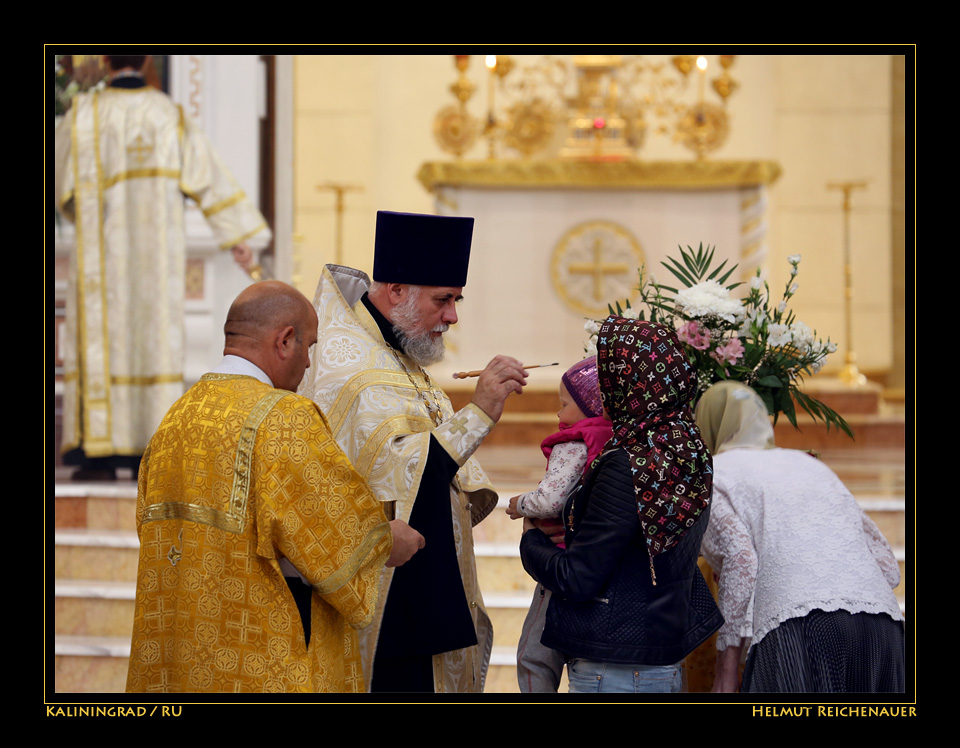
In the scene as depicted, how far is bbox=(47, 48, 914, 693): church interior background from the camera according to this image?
6.02 metres

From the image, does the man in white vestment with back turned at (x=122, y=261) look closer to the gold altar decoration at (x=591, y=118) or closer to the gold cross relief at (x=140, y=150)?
the gold cross relief at (x=140, y=150)

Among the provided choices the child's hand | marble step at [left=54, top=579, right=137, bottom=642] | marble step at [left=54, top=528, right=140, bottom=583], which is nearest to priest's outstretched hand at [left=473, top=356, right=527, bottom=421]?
the child's hand

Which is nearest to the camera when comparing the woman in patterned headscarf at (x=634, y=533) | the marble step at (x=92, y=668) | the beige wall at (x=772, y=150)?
the woman in patterned headscarf at (x=634, y=533)

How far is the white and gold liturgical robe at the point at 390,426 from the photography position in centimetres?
300

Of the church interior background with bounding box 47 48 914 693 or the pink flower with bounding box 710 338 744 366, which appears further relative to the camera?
the church interior background with bounding box 47 48 914 693

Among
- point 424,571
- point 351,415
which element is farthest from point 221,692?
point 351,415

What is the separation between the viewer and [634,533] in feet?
8.86

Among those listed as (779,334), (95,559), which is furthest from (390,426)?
(95,559)

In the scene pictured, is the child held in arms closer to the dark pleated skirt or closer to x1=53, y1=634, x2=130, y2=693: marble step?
the dark pleated skirt

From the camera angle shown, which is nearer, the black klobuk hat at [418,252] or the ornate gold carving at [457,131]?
the black klobuk hat at [418,252]

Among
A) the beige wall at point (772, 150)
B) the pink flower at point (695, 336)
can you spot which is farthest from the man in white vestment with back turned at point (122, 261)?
the pink flower at point (695, 336)

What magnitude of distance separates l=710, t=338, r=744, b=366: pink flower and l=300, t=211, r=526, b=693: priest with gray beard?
2.95 ft

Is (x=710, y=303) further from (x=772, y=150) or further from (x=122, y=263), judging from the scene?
(x=772, y=150)

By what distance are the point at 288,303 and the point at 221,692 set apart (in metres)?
0.97
